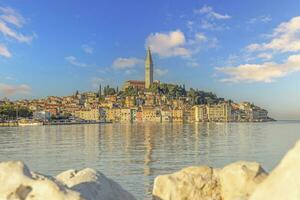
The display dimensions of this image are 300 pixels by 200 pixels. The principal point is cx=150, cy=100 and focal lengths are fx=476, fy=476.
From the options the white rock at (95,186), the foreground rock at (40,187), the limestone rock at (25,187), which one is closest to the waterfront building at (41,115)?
the white rock at (95,186)

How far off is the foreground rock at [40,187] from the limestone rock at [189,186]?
875mm

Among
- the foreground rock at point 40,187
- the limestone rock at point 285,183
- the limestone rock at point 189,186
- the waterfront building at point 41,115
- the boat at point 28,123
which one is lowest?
the limestone rock at point 189,186

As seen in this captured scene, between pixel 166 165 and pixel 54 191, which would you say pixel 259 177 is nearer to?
pixel 54 191

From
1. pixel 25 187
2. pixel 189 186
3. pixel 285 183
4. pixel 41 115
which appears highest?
pixel 41 115

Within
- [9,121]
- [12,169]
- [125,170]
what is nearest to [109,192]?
[12,169]

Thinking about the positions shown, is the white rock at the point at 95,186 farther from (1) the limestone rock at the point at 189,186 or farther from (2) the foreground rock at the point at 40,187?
(1) the limestone rock at the point at 189,186

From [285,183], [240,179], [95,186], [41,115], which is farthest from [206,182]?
[41,115]

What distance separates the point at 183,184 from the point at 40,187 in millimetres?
2471

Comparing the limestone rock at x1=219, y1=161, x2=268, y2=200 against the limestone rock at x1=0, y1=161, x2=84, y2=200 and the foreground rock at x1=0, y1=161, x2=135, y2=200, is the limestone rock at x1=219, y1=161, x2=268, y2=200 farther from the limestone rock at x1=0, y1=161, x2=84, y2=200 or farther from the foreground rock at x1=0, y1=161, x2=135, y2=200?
the limestone rock at x1=0, y1=161, x2=84, y2=200

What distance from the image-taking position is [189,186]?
20.7 ft

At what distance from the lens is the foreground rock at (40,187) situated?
13.9 feet

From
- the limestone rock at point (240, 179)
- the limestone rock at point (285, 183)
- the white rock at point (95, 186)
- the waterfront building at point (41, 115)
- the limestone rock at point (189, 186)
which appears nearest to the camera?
the limestone rock at point (285, 183)

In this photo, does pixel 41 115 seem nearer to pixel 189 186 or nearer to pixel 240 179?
pixel 189 186

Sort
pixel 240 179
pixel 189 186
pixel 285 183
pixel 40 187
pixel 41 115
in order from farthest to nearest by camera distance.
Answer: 1. pixel 41 115
2. pixel 189 186
3. pixel 240 179
4. pixel 40 187
5. pixel 285 183
